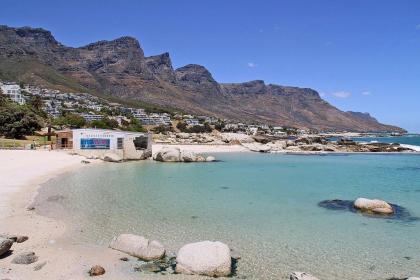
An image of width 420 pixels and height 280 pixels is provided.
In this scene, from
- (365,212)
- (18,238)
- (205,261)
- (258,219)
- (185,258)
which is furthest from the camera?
(365,212)

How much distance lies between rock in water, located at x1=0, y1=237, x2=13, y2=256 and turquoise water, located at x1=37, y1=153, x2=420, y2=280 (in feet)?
8.97

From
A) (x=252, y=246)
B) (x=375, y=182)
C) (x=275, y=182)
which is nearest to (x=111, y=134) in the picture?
(x=275, y=182)

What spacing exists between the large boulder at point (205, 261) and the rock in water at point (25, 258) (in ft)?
13.8

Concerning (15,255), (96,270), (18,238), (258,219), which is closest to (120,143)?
(258,219)

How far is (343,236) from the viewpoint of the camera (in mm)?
15617

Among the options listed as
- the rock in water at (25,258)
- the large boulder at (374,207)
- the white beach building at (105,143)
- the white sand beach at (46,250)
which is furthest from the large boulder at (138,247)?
the white beach building at (105,143)

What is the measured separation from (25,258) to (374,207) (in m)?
16.3

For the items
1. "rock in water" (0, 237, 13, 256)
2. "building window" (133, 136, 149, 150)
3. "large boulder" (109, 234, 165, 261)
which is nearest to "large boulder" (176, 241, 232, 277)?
"large boulder" (109, 234, 165, 261)

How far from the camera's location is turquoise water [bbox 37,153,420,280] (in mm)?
12625

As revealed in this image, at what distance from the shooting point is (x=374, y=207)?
2022cm

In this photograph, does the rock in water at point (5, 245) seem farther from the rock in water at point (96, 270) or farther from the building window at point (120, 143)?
the building window at point (120, 143)

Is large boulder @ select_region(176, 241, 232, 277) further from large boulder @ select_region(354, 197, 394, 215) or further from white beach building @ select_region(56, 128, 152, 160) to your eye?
white beach building @ select_region(56, 128, 152, 160)

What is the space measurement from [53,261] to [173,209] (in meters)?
8.85

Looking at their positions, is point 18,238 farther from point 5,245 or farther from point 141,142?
point 141,142
